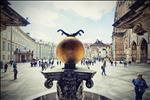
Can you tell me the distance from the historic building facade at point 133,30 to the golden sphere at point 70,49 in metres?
1.42

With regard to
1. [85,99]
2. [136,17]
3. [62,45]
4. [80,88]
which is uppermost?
[136,17]

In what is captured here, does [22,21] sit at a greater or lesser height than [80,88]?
greater

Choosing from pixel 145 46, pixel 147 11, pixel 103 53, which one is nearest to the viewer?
pixel 147 11

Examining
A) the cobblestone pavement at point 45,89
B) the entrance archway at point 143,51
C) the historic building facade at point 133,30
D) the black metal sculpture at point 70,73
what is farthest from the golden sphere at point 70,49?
the entrance archway at point 143,51

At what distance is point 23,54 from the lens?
182ft

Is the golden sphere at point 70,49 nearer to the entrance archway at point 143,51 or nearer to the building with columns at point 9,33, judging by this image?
the building with columns at point 9,33

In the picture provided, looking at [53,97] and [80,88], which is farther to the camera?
[53,97]

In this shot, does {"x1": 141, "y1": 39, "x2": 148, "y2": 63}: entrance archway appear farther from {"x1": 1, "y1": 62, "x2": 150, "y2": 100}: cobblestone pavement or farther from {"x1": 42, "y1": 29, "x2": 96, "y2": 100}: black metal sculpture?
{"x1": 42, "y1": 29, "x2": 96, "y2": 100}: black metal sculpture

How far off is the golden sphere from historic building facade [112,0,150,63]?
4.66 feet

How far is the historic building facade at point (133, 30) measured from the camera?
182 inches

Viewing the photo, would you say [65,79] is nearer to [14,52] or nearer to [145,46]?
[145,46]

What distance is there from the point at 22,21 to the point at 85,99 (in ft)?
13.0

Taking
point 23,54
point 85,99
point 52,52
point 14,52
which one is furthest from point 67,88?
point 52,52

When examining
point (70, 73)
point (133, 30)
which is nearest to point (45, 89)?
point (70, 73)
